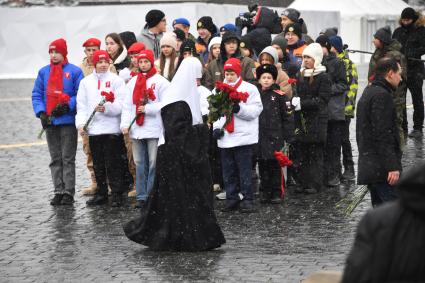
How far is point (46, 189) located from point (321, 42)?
370 cm

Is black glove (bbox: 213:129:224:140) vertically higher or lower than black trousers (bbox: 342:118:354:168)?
higher

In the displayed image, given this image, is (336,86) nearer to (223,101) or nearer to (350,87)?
(350,87)

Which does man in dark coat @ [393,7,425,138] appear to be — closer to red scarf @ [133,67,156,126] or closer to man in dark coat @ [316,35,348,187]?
man in dark coat @ [316,35,348,187]

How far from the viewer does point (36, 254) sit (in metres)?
9.38

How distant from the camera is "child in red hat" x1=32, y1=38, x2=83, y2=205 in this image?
12.3m

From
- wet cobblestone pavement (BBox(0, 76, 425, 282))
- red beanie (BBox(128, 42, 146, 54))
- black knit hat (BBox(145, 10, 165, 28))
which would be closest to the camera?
wet cobblestone pavement (BBox(0, 76, 425, 282))

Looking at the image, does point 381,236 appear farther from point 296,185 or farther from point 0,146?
point 0,146

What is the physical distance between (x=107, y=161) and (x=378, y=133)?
4.29m

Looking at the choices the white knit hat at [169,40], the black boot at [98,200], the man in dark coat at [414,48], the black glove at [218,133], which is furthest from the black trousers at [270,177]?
the man in dark coat at [414,48]

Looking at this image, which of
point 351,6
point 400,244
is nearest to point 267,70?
point 400,244

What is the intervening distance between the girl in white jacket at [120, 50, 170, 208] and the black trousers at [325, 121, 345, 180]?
96.9 inches

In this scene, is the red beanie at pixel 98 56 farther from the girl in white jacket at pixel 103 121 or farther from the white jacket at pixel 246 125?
the white jacket at pixel 246 125

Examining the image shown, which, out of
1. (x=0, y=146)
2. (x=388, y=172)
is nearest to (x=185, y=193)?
(x=388, y=172)

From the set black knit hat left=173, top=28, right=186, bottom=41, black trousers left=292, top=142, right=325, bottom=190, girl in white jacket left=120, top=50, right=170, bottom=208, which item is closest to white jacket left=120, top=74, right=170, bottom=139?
girl in white jacket left=120, top=50, right=170, bottom=208
